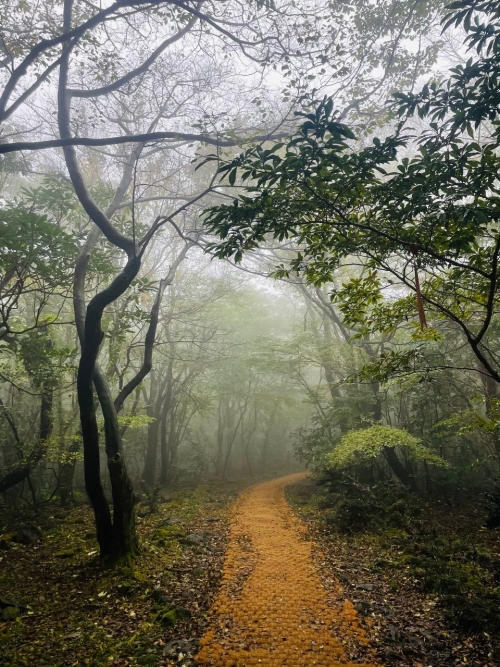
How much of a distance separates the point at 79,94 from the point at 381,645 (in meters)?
8.99

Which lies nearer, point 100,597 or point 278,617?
point 278,617

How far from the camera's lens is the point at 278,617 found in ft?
14.0

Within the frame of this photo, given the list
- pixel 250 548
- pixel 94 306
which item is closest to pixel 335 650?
pixel 250 548

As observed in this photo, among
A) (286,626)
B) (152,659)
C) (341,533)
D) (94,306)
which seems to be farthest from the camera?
(341,533)

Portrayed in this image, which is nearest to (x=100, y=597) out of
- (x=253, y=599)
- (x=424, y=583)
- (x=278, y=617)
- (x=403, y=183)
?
(x=253, y=599)

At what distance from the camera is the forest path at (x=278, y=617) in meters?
3.58

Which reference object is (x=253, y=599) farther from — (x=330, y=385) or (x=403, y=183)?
(x=403, y=183)

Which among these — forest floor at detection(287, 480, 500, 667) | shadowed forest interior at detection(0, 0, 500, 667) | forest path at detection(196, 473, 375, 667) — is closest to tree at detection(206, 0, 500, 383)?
shadowed forest interior at detection(0, 0, 500, 667)

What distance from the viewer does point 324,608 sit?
4.45 meters

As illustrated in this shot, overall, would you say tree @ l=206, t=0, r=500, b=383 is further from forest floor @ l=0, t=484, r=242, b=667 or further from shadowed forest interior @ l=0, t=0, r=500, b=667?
forest floor @ l=0, t=484, r=242, b=667

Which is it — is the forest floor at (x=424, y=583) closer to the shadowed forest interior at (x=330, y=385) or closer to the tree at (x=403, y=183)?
the shadowed forest interior at (x=330, y=385)

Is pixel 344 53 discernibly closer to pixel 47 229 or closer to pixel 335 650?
pixel 47 229

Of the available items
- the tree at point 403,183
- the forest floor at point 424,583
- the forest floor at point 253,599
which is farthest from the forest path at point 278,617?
the tree at point 403,183

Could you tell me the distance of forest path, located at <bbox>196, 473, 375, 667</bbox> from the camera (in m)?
3.58
